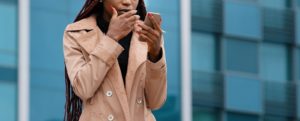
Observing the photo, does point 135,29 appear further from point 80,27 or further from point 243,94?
point 243,94

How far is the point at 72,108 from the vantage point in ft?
49.8

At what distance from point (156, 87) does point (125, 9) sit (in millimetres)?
699

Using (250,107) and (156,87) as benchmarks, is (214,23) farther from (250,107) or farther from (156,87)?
(156,87)

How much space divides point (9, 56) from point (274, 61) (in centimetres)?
824

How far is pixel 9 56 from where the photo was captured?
3753 centimetres

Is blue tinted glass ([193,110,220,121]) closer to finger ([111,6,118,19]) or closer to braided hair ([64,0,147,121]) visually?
braided hair ([64,0,147,121])

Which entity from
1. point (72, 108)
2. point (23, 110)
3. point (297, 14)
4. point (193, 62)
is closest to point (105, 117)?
point (72, 108)

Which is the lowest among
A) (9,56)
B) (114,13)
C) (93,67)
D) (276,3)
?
(93,67)

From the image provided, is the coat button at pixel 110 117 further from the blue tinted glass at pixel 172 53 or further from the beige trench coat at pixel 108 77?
the blue tinted glass at pixel 172 53

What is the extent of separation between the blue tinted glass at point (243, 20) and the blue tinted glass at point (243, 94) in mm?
1165

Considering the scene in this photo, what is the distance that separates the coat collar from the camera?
15.0 m

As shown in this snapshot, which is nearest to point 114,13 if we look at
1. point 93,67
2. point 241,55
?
point 93,67

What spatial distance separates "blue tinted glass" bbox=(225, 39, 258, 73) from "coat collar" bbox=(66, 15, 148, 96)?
86.0 feet

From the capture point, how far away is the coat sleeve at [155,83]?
15.0 meters
